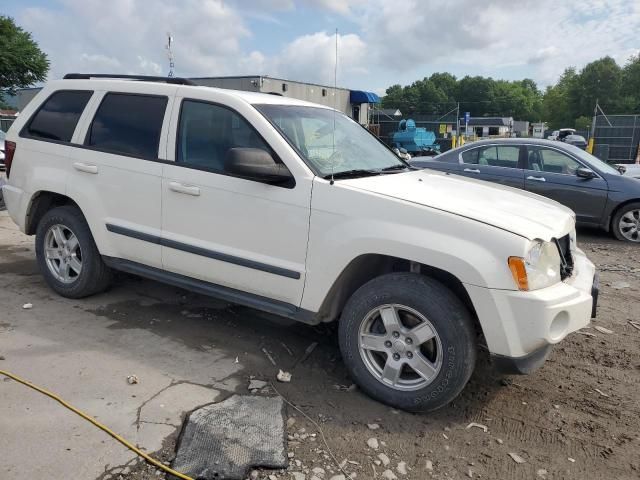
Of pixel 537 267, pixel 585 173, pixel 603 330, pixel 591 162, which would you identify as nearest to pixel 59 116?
pixel 537 267

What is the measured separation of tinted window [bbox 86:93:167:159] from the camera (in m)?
4.07

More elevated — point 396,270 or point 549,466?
point 396,270

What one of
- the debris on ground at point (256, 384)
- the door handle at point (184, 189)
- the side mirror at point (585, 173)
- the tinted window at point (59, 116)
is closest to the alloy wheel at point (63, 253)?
the tinted window at point (59, 116)

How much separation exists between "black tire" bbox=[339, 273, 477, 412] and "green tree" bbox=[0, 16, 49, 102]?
31905mm

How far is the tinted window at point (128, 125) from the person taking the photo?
407 cm

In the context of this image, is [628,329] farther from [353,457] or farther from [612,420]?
[353,457]

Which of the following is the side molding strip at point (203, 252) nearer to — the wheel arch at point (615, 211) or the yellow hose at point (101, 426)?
the yellow hose at point (101, 426)

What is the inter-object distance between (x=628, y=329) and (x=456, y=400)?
2145mm

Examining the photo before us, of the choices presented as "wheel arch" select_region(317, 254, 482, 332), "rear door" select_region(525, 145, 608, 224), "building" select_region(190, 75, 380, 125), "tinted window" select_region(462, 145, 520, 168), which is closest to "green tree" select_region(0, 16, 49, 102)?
"building" select_region(190, 75, 380, 125)

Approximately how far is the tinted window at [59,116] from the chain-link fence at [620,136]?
62.0ft

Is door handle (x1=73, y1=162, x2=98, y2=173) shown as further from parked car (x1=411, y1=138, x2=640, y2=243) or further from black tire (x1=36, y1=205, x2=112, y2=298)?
parked car (x1=411, y1=138, x2=640, y2=243)

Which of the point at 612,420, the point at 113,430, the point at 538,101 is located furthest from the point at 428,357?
the point at 538,101

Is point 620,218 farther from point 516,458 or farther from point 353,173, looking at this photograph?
point 516,458

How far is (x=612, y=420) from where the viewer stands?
316 cm
